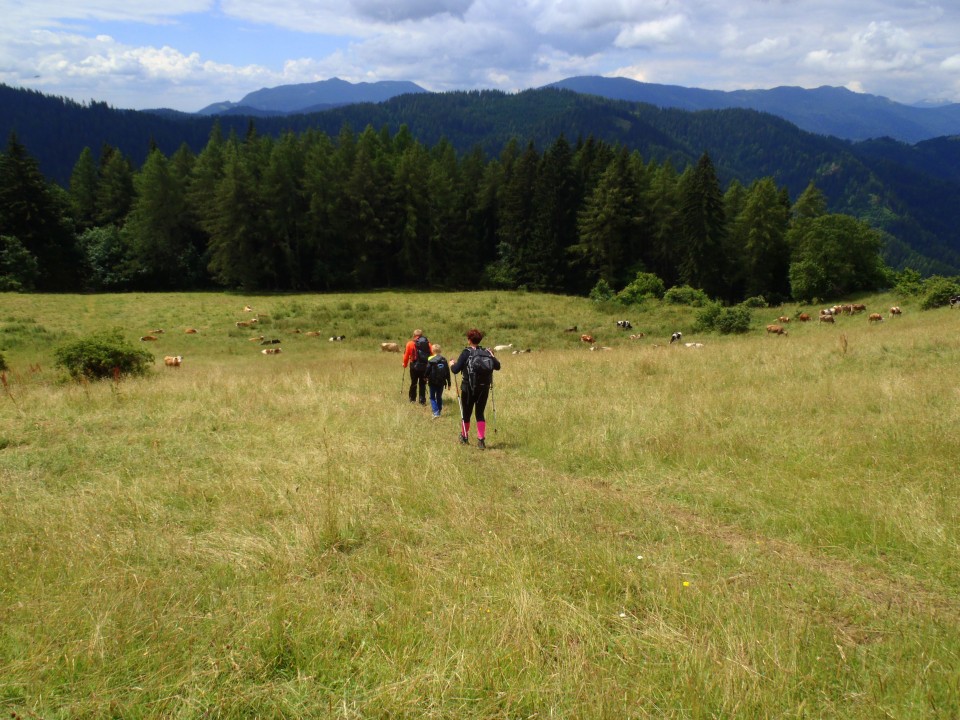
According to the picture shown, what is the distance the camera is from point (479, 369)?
8.80 metres

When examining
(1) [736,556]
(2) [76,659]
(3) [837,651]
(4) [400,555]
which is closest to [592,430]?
(1) [736,556]

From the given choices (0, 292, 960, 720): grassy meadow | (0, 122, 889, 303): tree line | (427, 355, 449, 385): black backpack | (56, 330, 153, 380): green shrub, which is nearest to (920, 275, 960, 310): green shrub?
(0, 122, 889, 303): tree line

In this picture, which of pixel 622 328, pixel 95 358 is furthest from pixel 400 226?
pixel 95 358

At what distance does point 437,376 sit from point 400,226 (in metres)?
50.7

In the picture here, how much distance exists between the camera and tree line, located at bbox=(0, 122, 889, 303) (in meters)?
51.6

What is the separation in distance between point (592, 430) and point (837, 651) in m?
5.71

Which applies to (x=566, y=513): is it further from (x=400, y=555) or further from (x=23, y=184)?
(x=23, y=184)

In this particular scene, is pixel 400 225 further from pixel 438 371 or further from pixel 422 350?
pixel 438 371

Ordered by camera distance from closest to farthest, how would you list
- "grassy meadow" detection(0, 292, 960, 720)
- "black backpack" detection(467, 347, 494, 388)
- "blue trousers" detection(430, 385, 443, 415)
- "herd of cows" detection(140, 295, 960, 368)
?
"grassy meadow" detection(0, 292, 960, 720), "black backpack" detection(467, 347, 494, 388), "blue trousers" detection(430, 385, 443, 415), "herd of cows" detection(140, 295, 960, 368)

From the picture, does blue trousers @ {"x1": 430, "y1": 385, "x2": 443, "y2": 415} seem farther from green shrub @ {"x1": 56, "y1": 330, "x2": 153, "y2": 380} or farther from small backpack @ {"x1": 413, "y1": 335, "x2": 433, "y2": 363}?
green shrub @ {"x1": 56, "y1": 330, "x2": 153, "y2": 380}

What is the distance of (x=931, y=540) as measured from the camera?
16.6 feet

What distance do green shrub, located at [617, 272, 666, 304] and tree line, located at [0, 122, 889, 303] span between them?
523cm

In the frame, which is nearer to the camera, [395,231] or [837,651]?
[837,651]

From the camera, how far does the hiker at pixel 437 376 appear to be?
11.4 meters
